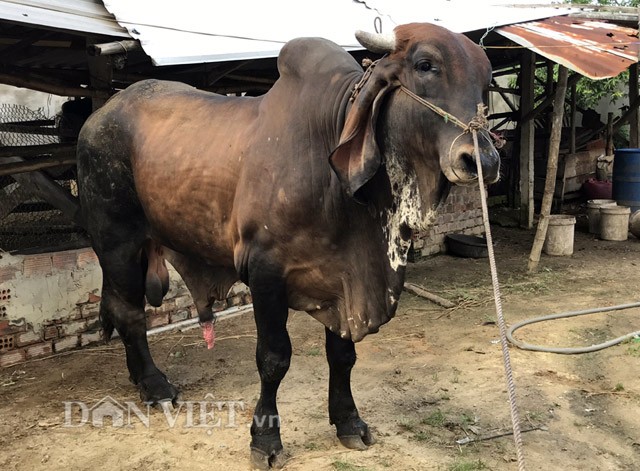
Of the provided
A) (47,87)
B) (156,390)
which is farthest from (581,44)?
(156,390)

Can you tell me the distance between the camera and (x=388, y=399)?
148 inches

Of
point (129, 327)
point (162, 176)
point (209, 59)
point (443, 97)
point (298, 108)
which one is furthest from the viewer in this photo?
point (129, 327)

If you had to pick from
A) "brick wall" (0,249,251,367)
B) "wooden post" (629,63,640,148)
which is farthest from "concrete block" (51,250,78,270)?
"wooden post" (629,63,640,148)

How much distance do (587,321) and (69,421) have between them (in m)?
3.94

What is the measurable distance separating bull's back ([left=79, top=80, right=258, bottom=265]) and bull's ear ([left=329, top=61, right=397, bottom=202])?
2.00 feet

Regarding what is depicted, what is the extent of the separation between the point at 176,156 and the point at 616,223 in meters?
6.90

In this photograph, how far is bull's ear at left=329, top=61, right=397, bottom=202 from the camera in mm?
2387

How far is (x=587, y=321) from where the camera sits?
5.09m

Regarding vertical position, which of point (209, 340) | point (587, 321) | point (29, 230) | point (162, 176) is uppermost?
point (162, 176)

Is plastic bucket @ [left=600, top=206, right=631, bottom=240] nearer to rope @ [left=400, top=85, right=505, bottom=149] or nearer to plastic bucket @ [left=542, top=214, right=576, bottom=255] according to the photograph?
plastic bucket @ [left=542, top=214, right=576, bottom=255]

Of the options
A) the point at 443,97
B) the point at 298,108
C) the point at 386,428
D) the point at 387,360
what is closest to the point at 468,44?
the point at 443,97

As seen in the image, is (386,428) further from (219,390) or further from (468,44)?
(468,44)

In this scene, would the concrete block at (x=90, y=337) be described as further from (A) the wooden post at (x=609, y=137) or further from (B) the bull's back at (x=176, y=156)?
(A) the wooden post at (x=609, y=137)

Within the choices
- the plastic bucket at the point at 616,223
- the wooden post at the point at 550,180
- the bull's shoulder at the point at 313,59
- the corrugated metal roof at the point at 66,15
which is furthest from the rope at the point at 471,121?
the plastic bucket at the point at 616,223
